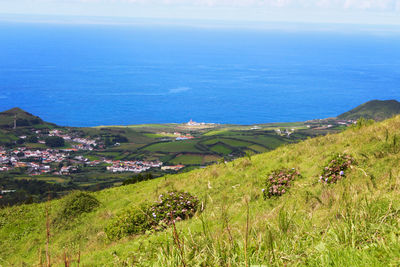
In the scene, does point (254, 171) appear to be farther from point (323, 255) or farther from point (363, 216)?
point (323, 255)

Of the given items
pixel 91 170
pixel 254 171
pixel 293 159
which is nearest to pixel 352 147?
pixel 293 159

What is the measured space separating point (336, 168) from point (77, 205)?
11137mm

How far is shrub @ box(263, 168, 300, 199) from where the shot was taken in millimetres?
9539

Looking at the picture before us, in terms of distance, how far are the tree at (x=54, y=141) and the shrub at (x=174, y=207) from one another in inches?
5578

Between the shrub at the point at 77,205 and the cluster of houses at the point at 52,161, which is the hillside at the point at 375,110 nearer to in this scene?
the cluster of houses at the point at 52,161

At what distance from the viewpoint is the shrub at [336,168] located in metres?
9.09

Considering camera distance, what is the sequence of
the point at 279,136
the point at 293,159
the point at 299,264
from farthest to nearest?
1. the point at 279,136
2. the point at 293,159
3. the point at 299,264

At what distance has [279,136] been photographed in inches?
4855

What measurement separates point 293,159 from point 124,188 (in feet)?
34.0

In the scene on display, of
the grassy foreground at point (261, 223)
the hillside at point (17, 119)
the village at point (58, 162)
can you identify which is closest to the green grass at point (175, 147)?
the village at point (58, 162)

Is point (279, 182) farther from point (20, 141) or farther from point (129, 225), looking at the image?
point (20, 141)

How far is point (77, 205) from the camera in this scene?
1507 centimetres

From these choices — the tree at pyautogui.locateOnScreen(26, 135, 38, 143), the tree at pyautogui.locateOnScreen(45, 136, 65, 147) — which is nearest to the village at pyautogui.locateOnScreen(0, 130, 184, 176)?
the tree at pyautogui.locateOnScreen(26, 135, 38, 143)

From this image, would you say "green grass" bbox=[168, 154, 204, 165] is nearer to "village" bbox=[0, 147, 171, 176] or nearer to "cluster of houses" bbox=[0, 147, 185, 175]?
"cluster of houses" bbox=[0, 147, 185, 175]
